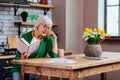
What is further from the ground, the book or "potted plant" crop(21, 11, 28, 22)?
"potted plant" crop(21, 11, 28, 22)

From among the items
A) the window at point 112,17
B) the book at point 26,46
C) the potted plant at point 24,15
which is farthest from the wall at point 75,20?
the book at point 26,46

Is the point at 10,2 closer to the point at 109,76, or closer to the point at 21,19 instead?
the point at 21,19

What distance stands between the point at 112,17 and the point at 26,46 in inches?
112

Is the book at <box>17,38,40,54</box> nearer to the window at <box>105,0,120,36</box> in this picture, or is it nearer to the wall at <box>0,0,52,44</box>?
the wall at <box>0,0,52,44</box>

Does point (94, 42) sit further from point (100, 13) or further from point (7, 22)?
point (100, 13)

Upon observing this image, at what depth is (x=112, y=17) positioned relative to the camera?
18.5 ft

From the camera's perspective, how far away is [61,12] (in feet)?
18.6

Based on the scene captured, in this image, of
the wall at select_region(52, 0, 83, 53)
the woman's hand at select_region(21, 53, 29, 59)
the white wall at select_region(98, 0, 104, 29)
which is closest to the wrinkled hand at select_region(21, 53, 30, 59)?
the woman's hand at select_region(21, 53, 29, 59)

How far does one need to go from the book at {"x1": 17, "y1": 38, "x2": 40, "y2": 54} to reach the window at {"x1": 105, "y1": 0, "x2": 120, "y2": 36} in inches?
103

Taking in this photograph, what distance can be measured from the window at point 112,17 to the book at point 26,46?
8.60 feet

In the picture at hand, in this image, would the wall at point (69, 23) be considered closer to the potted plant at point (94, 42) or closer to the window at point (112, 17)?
the window at point (112, 17)

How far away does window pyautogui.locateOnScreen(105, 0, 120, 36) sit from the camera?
5539 mm

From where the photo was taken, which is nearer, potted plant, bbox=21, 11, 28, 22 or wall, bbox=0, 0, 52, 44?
wall, bbox=0, 0, 52, 44

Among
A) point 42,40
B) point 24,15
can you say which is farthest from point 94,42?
point 24,15
